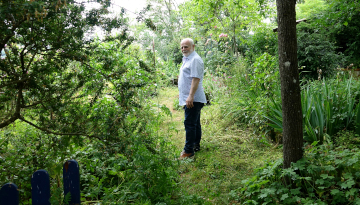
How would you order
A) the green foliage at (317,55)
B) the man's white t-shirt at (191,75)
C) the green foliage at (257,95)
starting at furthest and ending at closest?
the green foliage at (317,55) → the green foliage at (257,95) → the man's white t-shirt at (191,75)

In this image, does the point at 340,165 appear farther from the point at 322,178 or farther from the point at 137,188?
the point at 137,188

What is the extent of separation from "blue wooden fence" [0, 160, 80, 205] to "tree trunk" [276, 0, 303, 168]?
195 cm

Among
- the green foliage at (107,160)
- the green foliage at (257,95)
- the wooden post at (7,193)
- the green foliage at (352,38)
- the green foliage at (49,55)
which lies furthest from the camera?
the green foliage at (352,38)

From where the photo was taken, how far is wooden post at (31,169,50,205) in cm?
164

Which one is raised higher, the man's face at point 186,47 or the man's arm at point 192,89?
the man's face at point 186,47

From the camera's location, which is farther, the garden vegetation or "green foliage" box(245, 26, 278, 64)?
"green foliage" box(245, 26, 278, 64)

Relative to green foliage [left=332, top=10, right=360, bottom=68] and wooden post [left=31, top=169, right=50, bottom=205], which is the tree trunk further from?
green foliage [left=332, top=10, right=360, bottom=68]

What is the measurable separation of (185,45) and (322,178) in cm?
254

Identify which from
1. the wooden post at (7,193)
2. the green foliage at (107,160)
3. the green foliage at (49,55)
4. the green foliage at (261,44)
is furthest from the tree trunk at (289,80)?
the green foliage at (261,44)

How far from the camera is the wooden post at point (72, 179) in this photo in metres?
1.79

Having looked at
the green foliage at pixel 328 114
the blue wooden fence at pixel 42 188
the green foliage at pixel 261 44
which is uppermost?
the green foliage at pixel 261 44

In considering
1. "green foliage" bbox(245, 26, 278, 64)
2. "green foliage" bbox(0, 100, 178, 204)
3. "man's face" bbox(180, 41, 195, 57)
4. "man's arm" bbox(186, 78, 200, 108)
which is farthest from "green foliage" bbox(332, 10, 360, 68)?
"green foliage" bbox(0, 100, 178, 204)

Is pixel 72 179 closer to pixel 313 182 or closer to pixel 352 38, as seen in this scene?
pixel 313 182

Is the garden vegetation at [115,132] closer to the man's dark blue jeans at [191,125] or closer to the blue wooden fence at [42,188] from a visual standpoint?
the blue wooden fence at [42,188]
